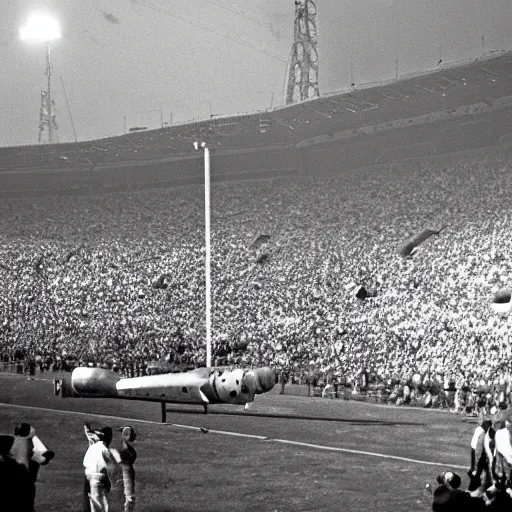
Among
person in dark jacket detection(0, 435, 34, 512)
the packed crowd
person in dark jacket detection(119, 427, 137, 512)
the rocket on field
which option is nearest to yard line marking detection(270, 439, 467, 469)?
the rocket on field

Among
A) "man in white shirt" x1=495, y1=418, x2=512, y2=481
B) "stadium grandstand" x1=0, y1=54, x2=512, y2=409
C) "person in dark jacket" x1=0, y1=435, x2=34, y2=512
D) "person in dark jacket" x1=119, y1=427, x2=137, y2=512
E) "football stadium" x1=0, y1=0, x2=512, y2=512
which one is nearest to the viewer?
"person in dark jacket" x1=0, y1=435, x2=34, y2=512

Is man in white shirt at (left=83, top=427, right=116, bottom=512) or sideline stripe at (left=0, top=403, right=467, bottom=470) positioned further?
sideline stripe at (left=0, top=403, right=467, bottom=470)

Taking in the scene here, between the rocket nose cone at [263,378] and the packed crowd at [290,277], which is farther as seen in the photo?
the packed crowd at [290,277]

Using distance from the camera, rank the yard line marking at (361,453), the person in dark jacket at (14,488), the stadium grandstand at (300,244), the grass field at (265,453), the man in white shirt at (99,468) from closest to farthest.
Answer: the person in dark jacket at (14,488), the man in white shirt at (99,468), the grass field at (265,453), the yard line marking at (361,453), the stadium grandstand at (300,244)

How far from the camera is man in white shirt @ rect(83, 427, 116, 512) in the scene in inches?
423

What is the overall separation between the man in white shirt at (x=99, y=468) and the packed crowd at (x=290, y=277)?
45.6ft

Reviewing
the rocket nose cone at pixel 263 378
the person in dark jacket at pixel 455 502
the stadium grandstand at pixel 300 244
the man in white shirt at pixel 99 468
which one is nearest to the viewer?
the person in dark jacket at pixel 455 502

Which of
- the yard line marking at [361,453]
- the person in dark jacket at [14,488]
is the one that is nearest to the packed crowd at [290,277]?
the yard line marking at [361,453]

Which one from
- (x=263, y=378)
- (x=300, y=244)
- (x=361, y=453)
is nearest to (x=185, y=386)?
(x=263, y=378)

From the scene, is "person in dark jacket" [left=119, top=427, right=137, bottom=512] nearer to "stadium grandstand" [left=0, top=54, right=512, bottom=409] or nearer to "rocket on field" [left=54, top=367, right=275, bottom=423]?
"rocket on field" [left=54, top=367, right=275, bottom=423]

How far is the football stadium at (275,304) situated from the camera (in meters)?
15.7

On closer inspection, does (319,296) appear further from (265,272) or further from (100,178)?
(100,178)

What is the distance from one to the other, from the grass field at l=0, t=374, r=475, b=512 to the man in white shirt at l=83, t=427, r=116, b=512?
8.39 ft

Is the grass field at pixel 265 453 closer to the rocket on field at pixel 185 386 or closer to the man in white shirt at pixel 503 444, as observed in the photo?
the rocket on field at pixel 185 386
